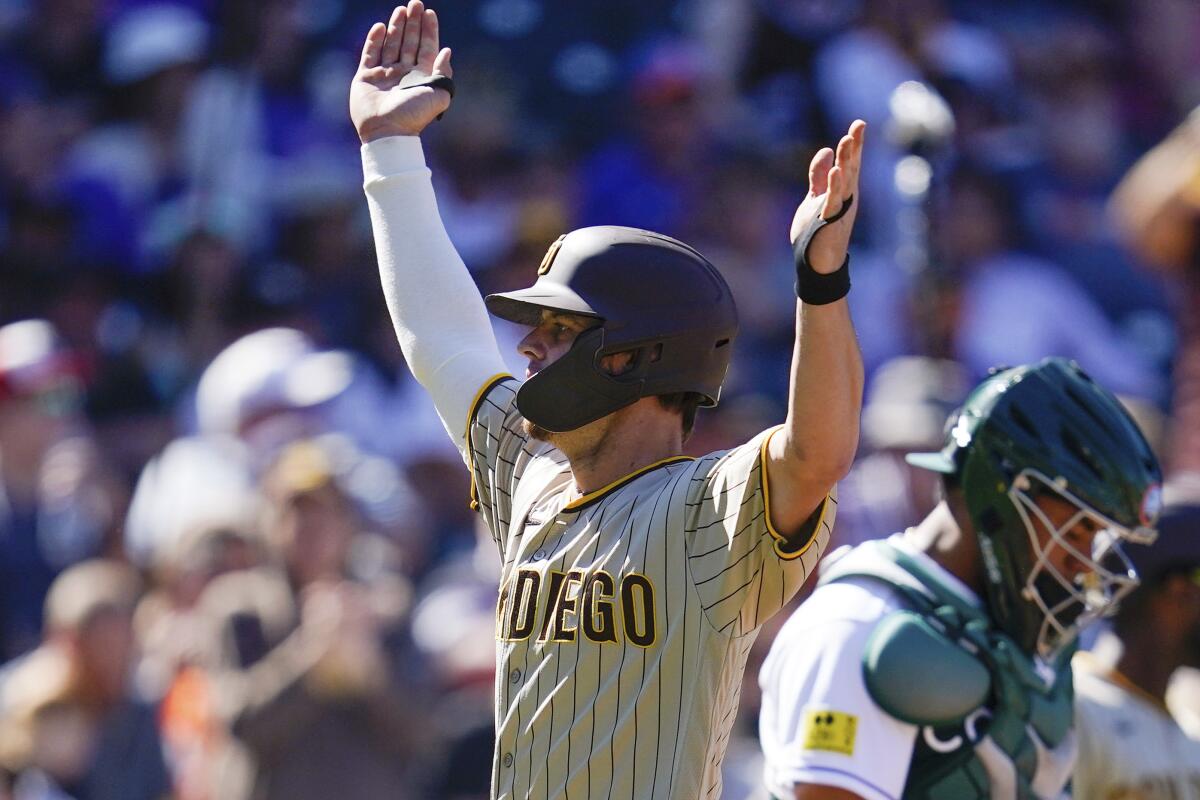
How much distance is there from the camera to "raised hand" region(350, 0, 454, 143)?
4.18m

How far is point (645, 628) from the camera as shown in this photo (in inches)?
136

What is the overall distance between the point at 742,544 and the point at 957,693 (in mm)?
734

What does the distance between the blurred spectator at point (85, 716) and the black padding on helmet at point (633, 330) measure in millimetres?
3900

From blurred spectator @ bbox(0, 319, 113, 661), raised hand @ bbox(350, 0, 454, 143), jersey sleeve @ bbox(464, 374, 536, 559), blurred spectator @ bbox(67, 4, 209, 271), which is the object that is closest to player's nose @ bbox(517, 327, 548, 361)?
jersey sleeve @ bbox(464, 374, 536, 559)

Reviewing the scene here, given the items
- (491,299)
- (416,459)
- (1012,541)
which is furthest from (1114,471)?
(416,459)

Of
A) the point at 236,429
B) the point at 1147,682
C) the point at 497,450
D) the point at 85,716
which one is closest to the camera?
the point at 497,450

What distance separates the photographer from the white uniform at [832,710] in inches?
148

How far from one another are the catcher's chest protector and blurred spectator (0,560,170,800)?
3.67 meters

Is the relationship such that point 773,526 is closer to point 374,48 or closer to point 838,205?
point 838,205

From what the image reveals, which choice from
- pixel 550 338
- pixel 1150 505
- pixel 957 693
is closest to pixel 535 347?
pixel 550 338

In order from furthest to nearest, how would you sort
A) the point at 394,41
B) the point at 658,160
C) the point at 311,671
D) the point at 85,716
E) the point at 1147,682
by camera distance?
the point at 658,160 < the point at 85,716 < the point at 311,671 < the point at 1147,682 < the point at 394,41

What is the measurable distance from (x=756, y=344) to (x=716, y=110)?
5.10 feet

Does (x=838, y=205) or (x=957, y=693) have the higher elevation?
(x=838, y=205)

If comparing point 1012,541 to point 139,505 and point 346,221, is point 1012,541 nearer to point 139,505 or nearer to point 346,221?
point 139,505
